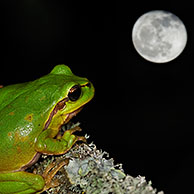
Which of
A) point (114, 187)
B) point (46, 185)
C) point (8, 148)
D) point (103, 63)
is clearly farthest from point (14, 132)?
point (103, 63)

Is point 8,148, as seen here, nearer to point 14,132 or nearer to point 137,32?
point 14,132

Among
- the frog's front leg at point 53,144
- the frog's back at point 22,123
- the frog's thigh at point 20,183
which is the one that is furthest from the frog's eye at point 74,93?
the frog's thigh at point 20,183

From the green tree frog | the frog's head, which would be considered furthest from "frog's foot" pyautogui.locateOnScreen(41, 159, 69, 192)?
the frog's head

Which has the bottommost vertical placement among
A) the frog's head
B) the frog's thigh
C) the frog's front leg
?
the frog's thigh

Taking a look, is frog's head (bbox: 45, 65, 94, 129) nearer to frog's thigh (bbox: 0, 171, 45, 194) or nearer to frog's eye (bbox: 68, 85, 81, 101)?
frog's eye (bbox: 68, 85, 81, 101)

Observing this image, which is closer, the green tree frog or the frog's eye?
the green tree frog

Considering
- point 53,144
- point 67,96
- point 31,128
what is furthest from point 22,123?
point 67,96

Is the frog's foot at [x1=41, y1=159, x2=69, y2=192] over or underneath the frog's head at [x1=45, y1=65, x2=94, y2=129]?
underneath

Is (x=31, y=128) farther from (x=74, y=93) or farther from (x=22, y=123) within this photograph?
(x=74, y=93)
